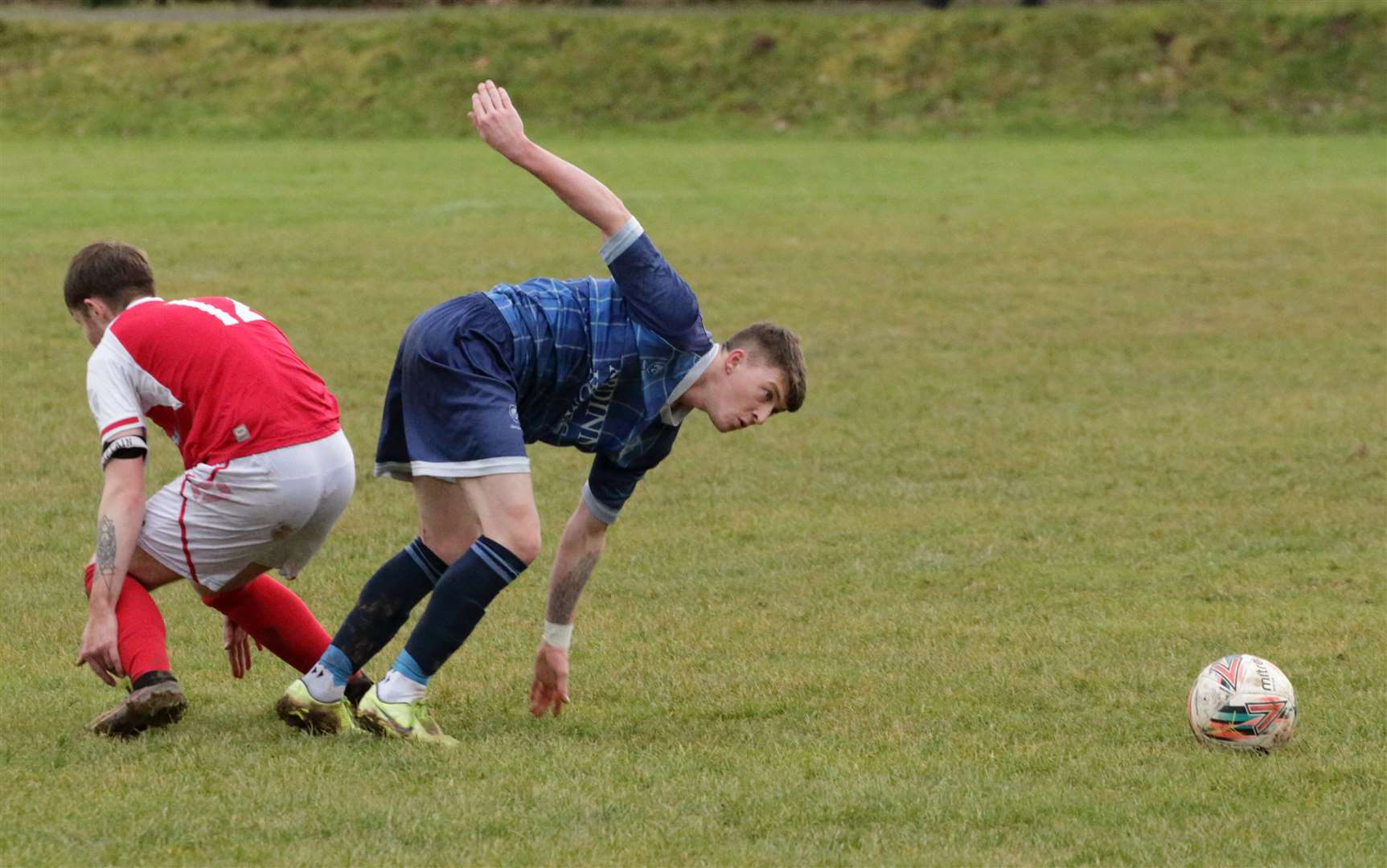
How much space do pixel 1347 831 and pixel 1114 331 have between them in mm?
10527

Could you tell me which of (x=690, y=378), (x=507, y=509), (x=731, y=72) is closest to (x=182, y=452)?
(x=507, y=509)

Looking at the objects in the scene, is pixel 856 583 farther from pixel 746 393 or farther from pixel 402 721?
pixel 402 721

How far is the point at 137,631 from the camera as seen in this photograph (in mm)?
5336

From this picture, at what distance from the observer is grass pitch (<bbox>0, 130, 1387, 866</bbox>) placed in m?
4.68

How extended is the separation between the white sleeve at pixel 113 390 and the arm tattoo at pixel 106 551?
25 cm

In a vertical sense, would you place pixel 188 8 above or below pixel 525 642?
above

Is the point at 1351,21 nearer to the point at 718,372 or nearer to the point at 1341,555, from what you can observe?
the point at 1341,555

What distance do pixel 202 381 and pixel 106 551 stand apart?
57 centimetres

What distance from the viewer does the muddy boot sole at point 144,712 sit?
5.20 metres

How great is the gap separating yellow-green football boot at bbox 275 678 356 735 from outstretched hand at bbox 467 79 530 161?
1.75m

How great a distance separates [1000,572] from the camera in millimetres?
8016

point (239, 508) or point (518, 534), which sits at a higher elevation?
point (518, 534)

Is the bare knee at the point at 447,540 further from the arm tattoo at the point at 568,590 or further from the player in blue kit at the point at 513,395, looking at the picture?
the arm tattoo at the point at 568,590

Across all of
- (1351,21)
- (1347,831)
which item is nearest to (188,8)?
(1351,21)
